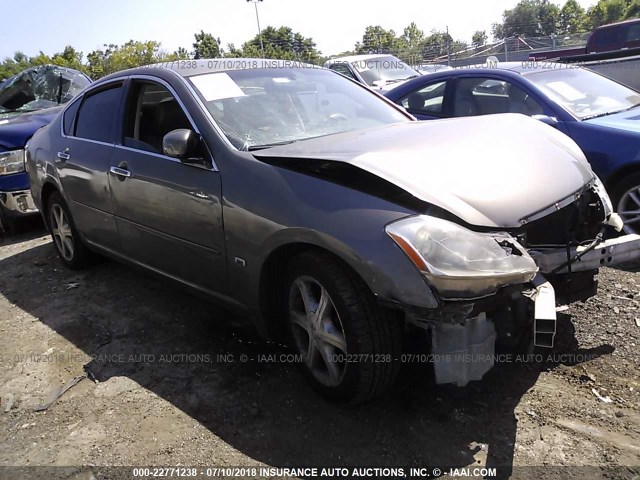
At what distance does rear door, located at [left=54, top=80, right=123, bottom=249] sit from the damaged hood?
1.65 metres

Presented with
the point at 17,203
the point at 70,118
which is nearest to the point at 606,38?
the point at 70,118

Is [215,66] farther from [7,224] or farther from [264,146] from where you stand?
[7,224]

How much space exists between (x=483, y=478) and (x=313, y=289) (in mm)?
1103

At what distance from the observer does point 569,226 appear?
2.72 m

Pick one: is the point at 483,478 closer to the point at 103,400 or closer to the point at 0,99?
the point at 103,400

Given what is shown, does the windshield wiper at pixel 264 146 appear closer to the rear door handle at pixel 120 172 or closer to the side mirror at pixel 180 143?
the side mirror at pixel 180 143

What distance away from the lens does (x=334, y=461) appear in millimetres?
2359

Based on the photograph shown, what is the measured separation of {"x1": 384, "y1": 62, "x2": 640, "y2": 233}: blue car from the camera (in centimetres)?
437

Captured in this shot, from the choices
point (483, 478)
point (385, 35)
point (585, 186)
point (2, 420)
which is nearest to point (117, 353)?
point (2, 420)

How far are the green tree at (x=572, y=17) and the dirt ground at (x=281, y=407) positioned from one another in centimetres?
6840

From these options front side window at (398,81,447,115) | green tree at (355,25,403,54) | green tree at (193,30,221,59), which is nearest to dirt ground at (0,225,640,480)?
front side window at (398,81,447,115)

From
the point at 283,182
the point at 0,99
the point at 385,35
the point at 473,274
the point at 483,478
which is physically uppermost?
the point at 385,35

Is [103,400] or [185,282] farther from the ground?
[185,282]

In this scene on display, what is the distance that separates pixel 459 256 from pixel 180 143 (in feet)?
5.42
